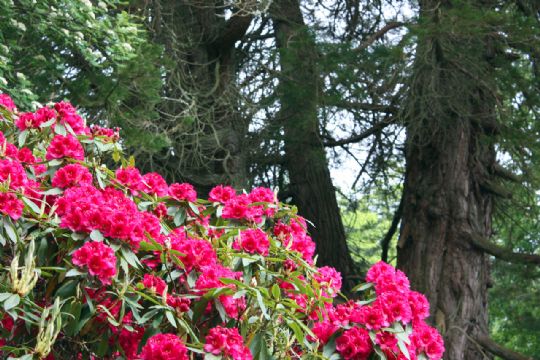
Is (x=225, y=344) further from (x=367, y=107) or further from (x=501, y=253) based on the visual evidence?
(x=367, y=107)

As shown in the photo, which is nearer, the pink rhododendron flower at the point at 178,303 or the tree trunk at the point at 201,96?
the pink rhododendron flower at the point at 178,303

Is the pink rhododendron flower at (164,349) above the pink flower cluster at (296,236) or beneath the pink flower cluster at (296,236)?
beneath

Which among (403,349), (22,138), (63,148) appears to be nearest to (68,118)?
(22,138)

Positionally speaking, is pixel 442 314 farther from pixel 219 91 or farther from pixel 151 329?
pixel 151 329

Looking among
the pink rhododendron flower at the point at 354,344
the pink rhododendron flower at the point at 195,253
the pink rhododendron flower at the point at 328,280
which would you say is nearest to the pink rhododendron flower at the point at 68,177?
the pink rhododendron flower at the point at 195,253

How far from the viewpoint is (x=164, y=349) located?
100 inches

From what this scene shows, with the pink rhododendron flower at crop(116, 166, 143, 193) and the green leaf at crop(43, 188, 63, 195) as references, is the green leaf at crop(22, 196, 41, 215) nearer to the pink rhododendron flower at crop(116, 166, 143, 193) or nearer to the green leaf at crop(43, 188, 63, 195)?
the green leaf at crop(43, 188, 63, 195)

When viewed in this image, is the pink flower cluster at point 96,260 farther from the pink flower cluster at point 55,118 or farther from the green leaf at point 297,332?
the pink flower cluster at point 55,118

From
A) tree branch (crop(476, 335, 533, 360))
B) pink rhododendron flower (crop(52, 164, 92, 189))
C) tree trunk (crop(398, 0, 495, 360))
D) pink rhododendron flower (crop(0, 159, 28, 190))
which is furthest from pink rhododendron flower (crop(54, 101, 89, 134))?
tree branch (crop(476, 335, 533, 360))

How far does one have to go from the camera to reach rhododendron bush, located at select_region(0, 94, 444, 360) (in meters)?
2.60

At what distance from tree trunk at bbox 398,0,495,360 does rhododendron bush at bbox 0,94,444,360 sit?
351 centimetres

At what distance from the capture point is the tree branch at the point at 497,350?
6.67m

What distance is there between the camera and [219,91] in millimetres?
8188

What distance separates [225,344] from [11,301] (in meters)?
0.64
